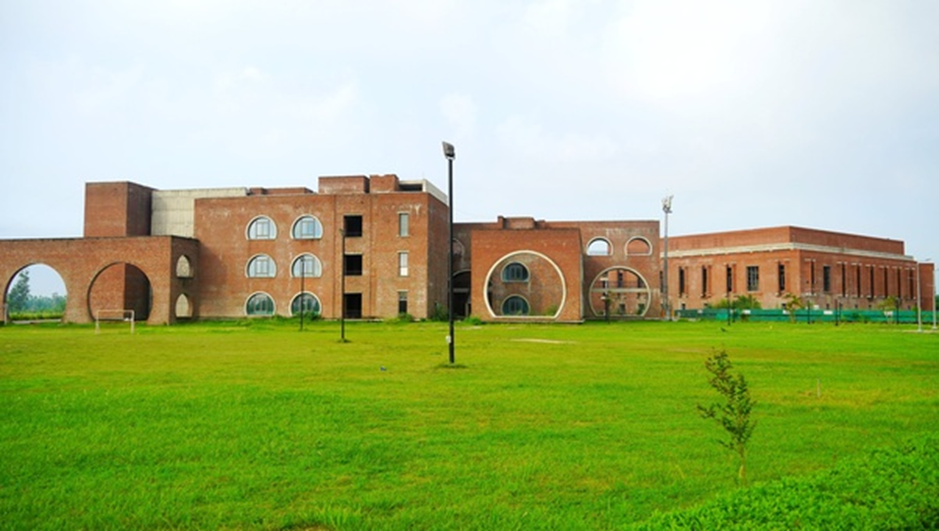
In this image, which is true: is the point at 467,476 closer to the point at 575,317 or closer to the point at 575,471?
the point at 575,471

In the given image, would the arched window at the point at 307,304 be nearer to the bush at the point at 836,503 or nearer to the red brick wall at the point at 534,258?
the red brick wall at the point at 534,258

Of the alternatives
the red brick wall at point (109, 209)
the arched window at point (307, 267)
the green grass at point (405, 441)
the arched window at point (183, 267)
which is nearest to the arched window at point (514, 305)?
the arched window at point (307, 267)

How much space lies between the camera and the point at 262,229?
55781mm

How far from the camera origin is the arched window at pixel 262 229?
55.6m

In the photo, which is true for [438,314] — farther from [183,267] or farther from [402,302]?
[183,267]

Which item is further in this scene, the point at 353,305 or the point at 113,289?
the point at 353,305

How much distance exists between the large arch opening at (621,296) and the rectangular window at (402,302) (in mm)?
20131

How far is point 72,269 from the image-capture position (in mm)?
51438

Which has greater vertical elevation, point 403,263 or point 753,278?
point 403,263

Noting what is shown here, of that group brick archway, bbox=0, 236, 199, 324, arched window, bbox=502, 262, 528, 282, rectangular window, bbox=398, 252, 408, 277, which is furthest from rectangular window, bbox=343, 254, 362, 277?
brick archway, bbox=0, 236, 199, 324

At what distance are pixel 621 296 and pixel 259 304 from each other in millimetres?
38136

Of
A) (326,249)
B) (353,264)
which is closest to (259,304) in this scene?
(326,249)

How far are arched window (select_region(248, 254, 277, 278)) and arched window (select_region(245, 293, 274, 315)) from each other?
167 cm

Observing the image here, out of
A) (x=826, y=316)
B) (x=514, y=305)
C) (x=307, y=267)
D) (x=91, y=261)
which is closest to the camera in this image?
(x=91, y=261)
